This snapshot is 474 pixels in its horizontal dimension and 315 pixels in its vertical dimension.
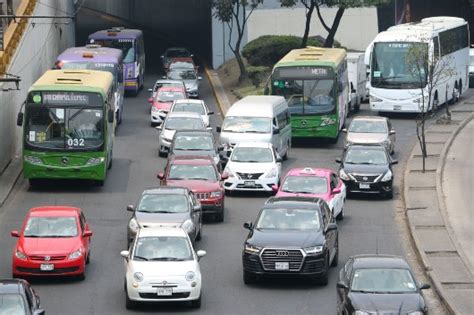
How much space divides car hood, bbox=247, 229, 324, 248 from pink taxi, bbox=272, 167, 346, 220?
6.70m

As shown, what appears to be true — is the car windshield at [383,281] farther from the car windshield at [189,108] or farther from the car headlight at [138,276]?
the car windshield at [189,108]

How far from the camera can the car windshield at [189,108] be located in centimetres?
5466

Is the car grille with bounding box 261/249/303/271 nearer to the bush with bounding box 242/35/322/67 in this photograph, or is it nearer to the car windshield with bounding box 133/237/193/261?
the car windshield with bounding box 133/237/193/261

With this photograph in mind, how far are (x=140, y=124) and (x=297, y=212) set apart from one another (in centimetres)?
2753

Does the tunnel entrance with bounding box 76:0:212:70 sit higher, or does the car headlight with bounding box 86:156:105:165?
the car headlight with bounding box 86:156:105:165

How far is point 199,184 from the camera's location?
38.9 metres

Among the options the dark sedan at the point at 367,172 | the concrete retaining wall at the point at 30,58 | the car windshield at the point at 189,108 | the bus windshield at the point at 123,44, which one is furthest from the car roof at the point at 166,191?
the bus windshield at the point at 123,44

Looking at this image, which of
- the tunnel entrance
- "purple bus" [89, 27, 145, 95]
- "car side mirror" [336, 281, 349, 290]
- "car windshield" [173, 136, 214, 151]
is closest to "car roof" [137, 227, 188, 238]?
"car side mirror" [336, 281, 349, 290]

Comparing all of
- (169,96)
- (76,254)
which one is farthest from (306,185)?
(169,96)

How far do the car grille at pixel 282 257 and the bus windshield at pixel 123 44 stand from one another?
3822cm

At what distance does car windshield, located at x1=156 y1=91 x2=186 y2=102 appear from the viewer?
5875cm

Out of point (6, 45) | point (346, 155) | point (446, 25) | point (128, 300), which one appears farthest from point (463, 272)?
point (446, 25)

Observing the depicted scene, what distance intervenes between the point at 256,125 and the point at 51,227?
17323 mm

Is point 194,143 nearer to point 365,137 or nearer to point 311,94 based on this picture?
point 365,137
